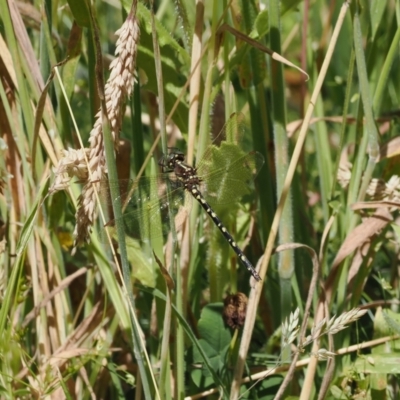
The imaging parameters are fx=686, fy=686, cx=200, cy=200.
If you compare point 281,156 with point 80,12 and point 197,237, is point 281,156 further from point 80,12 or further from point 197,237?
point 80,12

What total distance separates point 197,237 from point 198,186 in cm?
11

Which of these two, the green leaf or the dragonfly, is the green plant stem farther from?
the green leaf

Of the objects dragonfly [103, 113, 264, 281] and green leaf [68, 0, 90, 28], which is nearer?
green leaf [68, 0, 90, 28]

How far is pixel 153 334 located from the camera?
1.41m

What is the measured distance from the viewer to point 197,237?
57.5 inches

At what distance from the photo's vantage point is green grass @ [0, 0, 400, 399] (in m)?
1.25

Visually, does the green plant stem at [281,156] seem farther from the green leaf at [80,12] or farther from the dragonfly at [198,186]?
the green leaf at [80,12]

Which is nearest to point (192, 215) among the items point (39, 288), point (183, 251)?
point (183, 251)

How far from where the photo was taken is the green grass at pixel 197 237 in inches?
49.4

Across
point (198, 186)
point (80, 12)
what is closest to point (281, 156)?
point (198, 186)

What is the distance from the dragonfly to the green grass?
37mm

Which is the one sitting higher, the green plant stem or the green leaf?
the green leaf

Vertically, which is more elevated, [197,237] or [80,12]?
[80,12]

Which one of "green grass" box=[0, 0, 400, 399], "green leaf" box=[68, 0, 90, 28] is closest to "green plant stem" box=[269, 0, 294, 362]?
"green grass" box=[0, 0, 400, 399]
